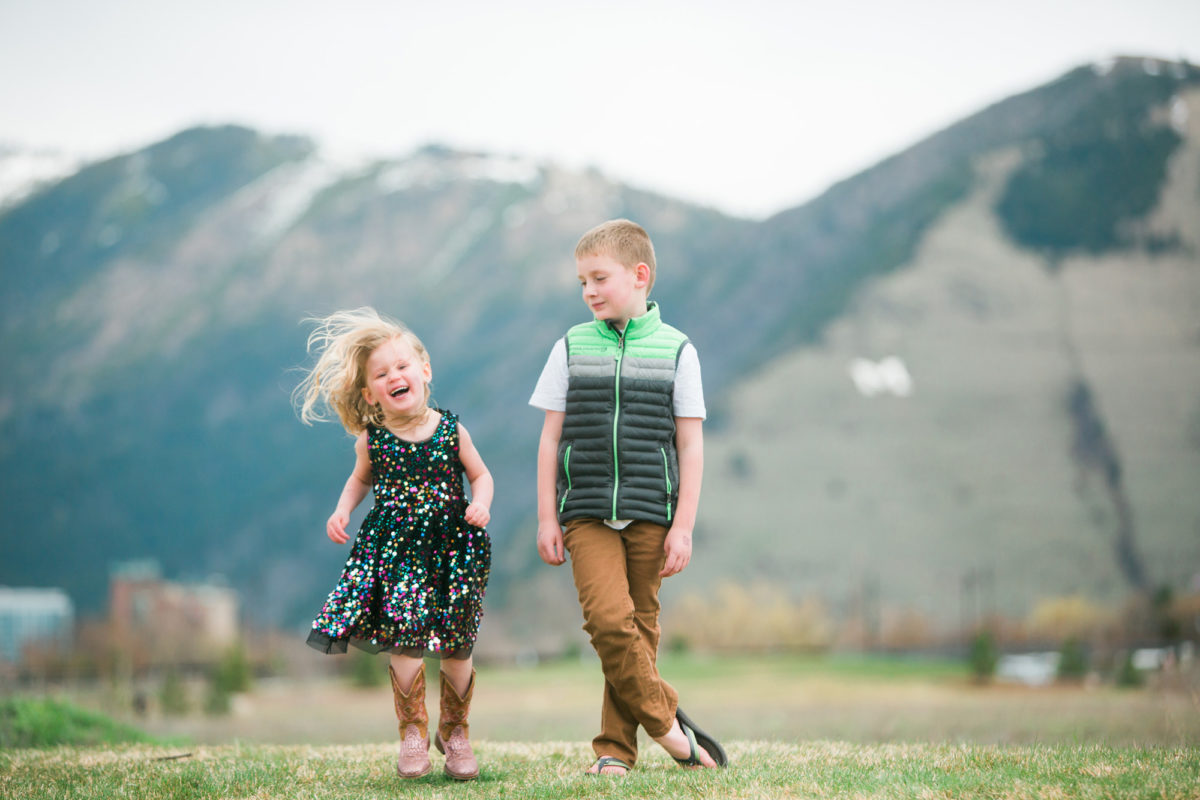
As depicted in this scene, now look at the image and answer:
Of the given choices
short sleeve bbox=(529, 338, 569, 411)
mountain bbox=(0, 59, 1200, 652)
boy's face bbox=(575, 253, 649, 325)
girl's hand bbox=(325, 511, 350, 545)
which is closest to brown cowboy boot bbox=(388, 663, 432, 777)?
girl's hand bbox=(325, 511, 350, 545)

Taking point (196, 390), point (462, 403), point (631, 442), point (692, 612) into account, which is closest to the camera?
point (631, 442)

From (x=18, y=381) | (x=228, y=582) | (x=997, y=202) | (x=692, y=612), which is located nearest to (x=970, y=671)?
(x=692, y=612)

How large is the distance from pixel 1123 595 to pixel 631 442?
81412 mm

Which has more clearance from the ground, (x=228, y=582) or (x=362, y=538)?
(x=362, y=538)

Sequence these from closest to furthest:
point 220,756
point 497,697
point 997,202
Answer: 1. point 220,756
2. point 497,697
3. point 997,202

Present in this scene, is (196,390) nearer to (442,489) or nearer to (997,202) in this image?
(997,202)

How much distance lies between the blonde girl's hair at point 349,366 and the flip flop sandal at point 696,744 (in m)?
1.77

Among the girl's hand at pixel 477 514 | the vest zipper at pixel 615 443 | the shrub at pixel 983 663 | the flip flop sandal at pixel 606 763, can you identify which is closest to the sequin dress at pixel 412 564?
the girl's hand at pixel 477 514

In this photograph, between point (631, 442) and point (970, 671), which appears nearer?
point (631, 442)

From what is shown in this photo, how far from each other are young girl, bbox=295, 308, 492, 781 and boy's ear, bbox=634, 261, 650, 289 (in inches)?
38.9

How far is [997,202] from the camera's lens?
12925 centimetres

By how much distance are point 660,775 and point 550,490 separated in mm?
1222

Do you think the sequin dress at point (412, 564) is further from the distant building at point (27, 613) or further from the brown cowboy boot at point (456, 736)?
the distant building at point (27, 613)

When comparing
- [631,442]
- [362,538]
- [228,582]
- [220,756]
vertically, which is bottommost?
[228,582]
